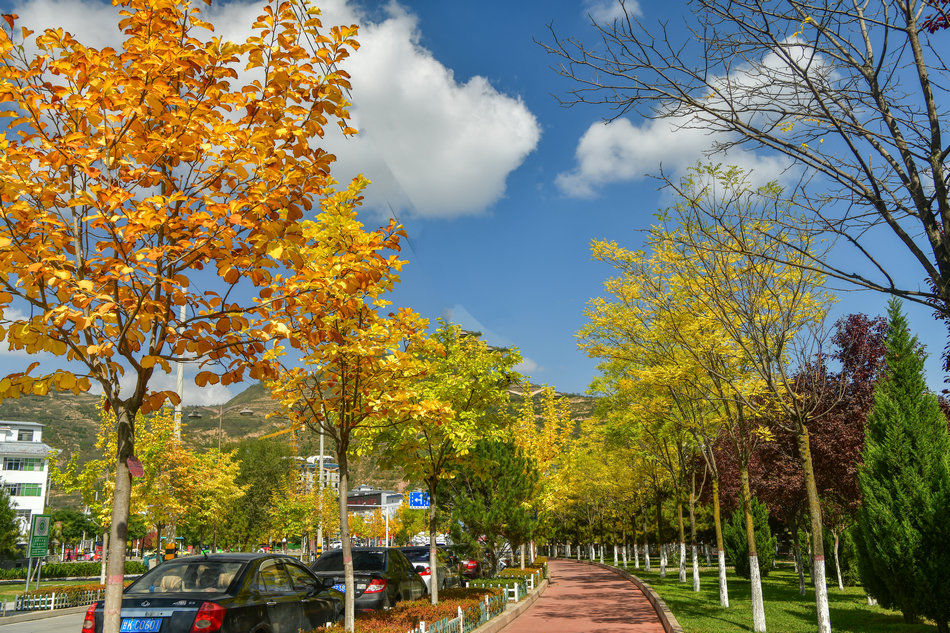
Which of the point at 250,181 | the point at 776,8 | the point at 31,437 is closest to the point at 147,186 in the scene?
the point at 250,181

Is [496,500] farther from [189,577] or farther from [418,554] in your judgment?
[189,577]

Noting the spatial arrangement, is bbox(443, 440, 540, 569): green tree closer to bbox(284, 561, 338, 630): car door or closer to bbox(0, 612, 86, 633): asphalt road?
bbox(0, 612, 86, 633): asphalt road

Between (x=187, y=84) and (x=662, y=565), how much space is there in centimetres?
3020

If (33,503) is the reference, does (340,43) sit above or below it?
above

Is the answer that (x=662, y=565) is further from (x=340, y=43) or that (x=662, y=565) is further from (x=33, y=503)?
(x=33, y=503)

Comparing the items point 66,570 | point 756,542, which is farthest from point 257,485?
point 756,542

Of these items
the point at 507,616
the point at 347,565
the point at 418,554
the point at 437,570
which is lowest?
the point at 507,616

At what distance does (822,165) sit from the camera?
5.28 meters

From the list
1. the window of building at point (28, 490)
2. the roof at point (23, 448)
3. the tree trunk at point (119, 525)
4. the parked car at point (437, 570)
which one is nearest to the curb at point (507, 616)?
the parked car at point (437, 570)

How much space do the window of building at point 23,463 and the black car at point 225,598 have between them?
8002cm

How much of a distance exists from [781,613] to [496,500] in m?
9.33

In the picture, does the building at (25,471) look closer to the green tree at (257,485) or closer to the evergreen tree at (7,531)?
the evergreen tree at (7,531)

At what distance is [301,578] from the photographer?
830 cm

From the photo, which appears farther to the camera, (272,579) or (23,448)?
(23,448)
